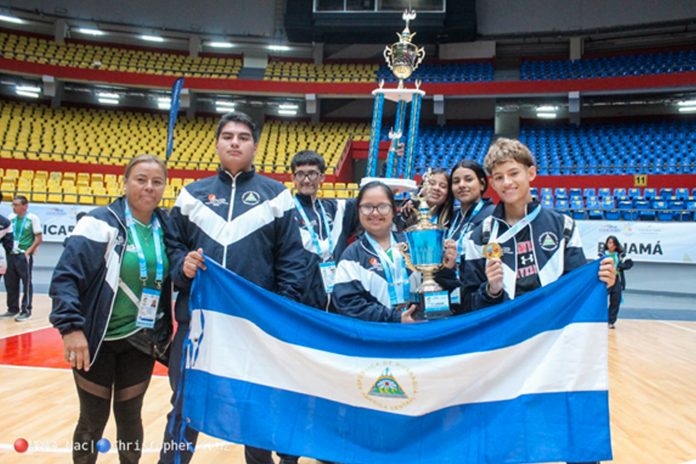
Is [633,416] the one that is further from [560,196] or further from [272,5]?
[272,5]

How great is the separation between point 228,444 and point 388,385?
149 cm

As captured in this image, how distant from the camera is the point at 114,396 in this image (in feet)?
6.72

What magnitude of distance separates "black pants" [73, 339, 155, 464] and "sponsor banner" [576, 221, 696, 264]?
1026cm

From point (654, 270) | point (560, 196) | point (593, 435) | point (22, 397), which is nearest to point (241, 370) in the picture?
point (593, 435)

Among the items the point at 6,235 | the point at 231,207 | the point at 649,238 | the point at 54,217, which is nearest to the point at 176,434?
the point at 231,207

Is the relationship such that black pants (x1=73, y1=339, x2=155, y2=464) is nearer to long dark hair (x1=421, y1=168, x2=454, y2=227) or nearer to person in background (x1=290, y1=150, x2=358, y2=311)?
person in background (x1=290, y1=150, x2=358, y2=311)

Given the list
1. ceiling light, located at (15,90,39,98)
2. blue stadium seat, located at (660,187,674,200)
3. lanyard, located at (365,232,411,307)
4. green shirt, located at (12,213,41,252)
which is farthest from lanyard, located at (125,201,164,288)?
ceiling light, located at (15,90,39,98)

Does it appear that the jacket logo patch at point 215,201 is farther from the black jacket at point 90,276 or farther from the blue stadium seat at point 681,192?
the blue stadium seat at point 681,192

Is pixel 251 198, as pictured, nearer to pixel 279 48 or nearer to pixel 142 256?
pixel 142 256

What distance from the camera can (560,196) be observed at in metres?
14.4

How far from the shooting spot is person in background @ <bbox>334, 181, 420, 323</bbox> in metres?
2.05

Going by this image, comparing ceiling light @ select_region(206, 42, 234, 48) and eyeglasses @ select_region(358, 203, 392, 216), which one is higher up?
ceiling light @ select_region(206, 42, 234, 48)

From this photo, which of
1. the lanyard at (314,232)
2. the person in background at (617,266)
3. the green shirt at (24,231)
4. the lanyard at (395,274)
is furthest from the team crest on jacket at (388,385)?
the green shirt at (24,231)

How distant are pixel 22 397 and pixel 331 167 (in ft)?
44.5
